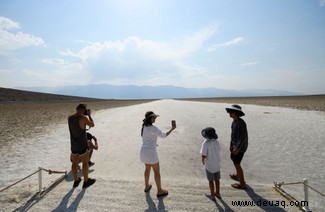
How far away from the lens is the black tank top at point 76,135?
17.5 feet

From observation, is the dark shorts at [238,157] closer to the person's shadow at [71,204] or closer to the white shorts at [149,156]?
the white shorts at [149,156]

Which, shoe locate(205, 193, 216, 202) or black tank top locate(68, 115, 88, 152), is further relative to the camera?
black tank top locate(68, 115, 88, 152)

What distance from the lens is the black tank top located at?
210 inches

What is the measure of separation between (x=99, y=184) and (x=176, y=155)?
3868 mm

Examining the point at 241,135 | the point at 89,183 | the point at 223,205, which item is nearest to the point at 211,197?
the point at 223,205

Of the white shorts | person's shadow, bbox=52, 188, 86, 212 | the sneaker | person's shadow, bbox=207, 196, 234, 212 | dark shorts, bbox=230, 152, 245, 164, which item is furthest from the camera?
the sneaker

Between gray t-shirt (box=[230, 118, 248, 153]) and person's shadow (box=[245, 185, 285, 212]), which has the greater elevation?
gray t-shirt (box=[230, 118, 248, 153])

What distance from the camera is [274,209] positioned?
14.8ft

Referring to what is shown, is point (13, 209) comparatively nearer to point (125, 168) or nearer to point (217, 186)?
point (125, 168)

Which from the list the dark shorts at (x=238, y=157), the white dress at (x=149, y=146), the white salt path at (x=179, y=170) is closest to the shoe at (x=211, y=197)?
the white salt path at (x=179, y=170)

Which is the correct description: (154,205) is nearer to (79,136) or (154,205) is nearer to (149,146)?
(149,146)

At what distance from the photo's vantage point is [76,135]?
17.6 ft

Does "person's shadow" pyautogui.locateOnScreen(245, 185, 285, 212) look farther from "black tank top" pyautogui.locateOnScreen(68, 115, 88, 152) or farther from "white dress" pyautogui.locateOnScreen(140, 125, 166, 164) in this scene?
"black tank top" pyautogui.locateOnScreen(68, 115, 88, 152)

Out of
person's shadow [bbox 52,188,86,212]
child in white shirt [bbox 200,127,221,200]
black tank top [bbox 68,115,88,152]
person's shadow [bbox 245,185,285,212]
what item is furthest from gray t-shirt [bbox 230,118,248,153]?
person's shadow [bbox 52,188,86,212]
